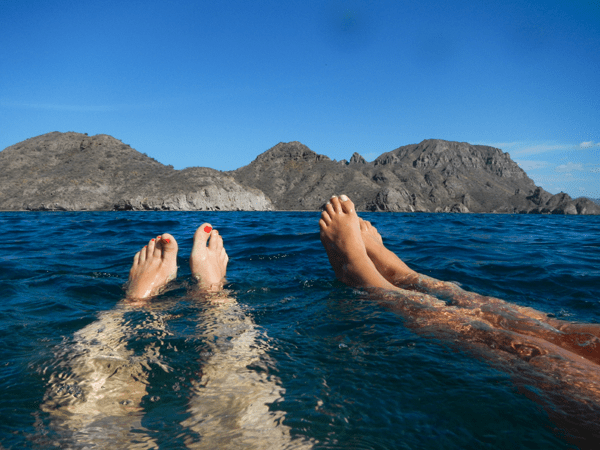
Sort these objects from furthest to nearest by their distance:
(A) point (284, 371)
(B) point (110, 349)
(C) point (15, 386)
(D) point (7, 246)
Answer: (D) point (7, 246) → (B) point (110, 349) → (A) point (284, 371) → (C) point (15, 386)

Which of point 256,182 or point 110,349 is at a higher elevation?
point 256,182

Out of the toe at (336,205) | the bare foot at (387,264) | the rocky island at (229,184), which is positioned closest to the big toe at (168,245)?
the toe at (336,205)

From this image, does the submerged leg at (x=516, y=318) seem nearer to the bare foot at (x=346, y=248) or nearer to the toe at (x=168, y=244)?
the bare foot at (x=346, y=248)

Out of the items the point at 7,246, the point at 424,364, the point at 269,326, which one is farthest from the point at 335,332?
the point at 7,246

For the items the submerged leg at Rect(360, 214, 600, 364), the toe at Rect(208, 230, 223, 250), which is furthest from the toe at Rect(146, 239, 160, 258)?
the submerged leg at Rect(360, 214, 600, 364)

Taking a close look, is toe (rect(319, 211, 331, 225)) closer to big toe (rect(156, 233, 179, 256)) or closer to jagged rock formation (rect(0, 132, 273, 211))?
big toe (rect(156, 233, 179, 256))

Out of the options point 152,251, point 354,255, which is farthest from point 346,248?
point 152,251

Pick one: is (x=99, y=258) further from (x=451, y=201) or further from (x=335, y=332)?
(x=451, y=201)

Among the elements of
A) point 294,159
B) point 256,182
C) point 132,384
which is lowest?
point 132,384
